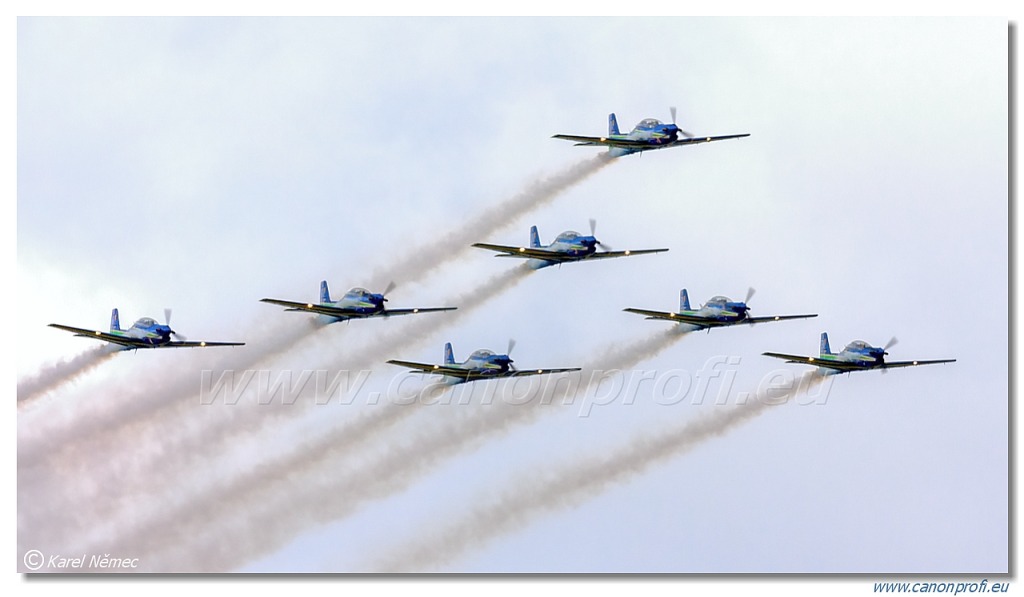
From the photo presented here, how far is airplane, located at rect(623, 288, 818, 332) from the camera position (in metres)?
135

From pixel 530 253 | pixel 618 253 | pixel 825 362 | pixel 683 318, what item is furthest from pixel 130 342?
pixel 825 362

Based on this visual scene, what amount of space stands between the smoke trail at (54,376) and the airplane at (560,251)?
2311 centimetres

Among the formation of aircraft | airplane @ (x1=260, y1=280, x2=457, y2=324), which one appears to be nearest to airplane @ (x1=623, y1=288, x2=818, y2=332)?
the formation of aircraft

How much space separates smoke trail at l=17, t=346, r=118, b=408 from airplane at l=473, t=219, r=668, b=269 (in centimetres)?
2311

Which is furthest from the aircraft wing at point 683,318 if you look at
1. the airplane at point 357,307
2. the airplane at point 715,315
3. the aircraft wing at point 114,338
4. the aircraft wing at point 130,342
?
the aircraft wing at point 114,338

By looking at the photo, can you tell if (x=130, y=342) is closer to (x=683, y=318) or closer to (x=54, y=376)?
(x=54, y=376)

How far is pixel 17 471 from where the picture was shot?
145m

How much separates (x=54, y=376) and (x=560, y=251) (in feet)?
96.0

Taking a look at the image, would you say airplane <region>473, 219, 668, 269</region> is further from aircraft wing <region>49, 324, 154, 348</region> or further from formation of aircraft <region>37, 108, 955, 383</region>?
aircraft wing <region>49, 324, 154, 348</region>

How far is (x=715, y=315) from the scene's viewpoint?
444 feet

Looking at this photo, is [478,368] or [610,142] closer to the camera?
[478,368]

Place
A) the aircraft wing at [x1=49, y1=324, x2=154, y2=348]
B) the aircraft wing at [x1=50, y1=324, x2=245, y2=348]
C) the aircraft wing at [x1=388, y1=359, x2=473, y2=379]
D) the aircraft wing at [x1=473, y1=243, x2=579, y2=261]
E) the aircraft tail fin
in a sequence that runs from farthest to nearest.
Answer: the aircraft tail fin
the aircraft wing at [x1=473, y1=243, x2=579, y2=261]
the aircraft wing at [x1=50, y1=324, x2=245, y2=348]
the aircraft wing at [x1=49, y1=324, x2=154, y2=348]
the aircraft wing at [x1=388, y1=359, x2=473, y2=379]

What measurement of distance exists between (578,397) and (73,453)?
28.5m

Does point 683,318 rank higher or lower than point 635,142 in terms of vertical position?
lower
